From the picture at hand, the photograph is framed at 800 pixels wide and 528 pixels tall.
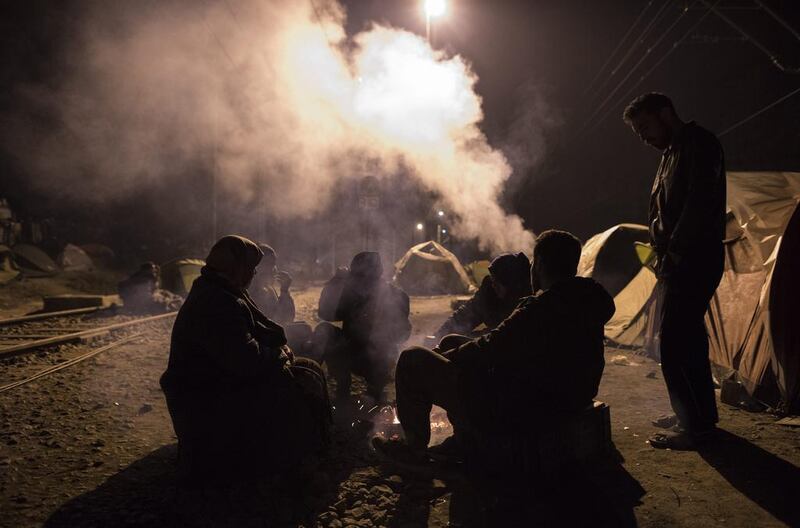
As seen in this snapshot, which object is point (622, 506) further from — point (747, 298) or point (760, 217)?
point (760, 217)

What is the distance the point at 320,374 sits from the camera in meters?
2.92

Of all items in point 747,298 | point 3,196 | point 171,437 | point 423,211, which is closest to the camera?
point 171,437

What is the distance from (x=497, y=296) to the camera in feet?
13.3

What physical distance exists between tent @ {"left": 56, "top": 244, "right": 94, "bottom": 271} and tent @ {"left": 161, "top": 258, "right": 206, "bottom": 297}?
7613 millimetres

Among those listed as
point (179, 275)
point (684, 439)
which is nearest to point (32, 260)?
point (179, 275)

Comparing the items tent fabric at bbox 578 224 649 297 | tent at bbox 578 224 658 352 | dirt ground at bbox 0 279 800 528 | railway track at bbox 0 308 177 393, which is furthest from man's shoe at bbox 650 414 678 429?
railway track at bbox 0 308 177 393

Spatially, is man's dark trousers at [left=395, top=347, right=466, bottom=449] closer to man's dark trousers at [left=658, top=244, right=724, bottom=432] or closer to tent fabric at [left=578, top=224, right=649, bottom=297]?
man's dark trousers at [left=658, top=244, right=724, bottom=432]

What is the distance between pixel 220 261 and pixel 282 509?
4.52 feet

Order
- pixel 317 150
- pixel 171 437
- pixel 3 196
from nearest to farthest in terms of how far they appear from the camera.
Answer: pixel 171 437, pixel 317 150, pixel 3 196

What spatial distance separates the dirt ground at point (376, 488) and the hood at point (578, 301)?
996 millimetres

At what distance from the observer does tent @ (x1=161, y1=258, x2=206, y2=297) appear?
1248cm

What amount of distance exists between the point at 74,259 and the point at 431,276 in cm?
1446

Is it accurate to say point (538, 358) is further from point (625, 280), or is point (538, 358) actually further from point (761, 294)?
point (625, 280)

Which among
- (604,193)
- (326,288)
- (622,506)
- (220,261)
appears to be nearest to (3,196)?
(326,288)
